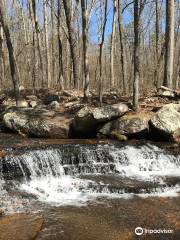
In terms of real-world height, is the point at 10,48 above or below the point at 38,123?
above

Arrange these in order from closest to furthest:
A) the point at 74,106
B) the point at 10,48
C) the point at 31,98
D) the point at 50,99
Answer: the point at 10,48
the point at 74,106
the point at 50,99
the point at 31,98

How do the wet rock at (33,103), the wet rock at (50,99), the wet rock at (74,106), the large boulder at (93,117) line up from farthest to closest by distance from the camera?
the wet rock at (50,99)
the wet rock at (33,103)
the wet rock at (74,106)
the large boulder at (93,117)

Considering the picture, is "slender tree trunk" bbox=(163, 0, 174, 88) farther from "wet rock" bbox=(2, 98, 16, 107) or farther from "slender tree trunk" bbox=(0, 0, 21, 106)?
Result: "wet rock" bbox=(2, 98, 16, 107)

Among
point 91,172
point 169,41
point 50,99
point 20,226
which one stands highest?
point 169,41

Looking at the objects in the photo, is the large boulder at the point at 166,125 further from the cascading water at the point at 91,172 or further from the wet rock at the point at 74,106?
the wet rock at the point at 74,106

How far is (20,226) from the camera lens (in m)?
7.01

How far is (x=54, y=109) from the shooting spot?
15.2 m

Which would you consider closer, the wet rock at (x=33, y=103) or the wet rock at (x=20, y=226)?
the wet rock at (x=20, y=226)

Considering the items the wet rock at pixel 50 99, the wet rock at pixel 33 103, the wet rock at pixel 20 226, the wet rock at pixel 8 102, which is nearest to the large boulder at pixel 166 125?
the wet rock at pixel 50 99

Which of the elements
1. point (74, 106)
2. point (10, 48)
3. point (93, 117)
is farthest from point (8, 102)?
point (93, 117)

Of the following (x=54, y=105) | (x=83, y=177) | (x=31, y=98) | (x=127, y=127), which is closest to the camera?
(x=83, y=177)

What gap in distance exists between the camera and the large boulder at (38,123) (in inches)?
531

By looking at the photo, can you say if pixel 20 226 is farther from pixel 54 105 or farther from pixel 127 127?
pixel 54 105

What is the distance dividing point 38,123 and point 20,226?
688cm
